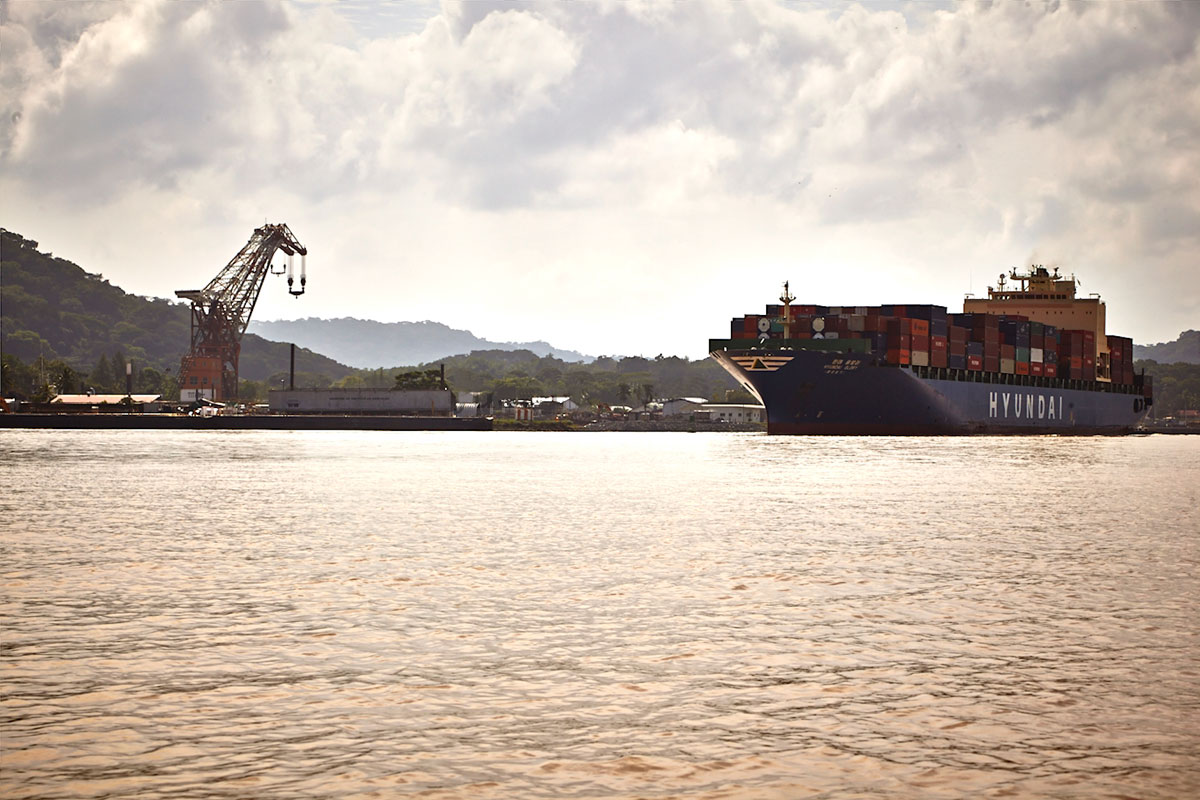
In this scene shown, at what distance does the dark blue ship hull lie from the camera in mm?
103375

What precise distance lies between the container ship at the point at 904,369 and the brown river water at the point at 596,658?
7385 centimetres

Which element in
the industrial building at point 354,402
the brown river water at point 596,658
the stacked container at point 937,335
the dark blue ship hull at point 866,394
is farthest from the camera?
the industrial building at point 354,402

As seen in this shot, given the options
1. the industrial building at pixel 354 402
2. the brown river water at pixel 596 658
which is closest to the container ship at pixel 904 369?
the brown river water at pixel 596 658

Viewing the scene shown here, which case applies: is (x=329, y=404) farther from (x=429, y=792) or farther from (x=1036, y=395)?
(x=429, y=792)

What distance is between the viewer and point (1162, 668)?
1255 centimetres

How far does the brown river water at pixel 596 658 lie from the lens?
29.0 ft

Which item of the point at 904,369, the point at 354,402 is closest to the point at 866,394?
the point at 904,369

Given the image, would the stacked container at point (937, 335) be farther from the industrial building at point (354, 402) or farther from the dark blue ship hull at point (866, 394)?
the industrial building at point (354, 402)

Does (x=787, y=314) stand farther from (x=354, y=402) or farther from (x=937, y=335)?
(x=354, y=402)

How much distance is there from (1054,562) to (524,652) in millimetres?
13608

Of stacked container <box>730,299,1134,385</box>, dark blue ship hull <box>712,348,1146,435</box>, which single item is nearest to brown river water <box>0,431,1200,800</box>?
dark blue ship hull <box>712,348,1146,435</box>

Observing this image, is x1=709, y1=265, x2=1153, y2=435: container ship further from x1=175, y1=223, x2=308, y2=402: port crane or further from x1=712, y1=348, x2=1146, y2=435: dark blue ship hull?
x1=175, y1=223, x2=308, y2=402: port crane

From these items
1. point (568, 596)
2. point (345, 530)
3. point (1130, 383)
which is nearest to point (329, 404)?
point (1130, 383)

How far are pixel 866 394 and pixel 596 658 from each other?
94653 mm
